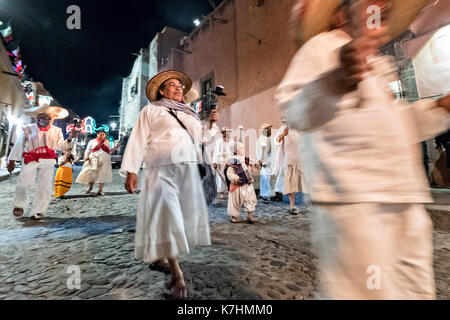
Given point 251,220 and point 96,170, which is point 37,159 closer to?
point 96,170

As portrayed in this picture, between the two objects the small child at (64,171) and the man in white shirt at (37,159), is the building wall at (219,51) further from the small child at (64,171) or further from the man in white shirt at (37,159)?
the man in white shirt at (37,159)

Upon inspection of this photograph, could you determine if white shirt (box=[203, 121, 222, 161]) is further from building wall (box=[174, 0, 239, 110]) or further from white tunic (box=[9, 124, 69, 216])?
building wall (box=[174, 0, 239, 110])

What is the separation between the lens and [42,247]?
288 centimetres

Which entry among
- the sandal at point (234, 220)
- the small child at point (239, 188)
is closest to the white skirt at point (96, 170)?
the small child at point (239, 188)

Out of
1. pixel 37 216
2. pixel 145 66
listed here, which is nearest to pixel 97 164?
pixel 37 216

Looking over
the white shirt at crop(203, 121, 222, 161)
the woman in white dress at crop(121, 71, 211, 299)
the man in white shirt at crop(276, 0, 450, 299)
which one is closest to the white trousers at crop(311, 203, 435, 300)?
the man in white shirt at crop(276, 0, 450, 299)

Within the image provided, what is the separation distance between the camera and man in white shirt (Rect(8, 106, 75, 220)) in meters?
4.27

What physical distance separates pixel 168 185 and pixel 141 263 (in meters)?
1.06

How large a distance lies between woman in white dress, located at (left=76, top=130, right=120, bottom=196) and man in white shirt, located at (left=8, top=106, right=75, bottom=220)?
2343 millimetres

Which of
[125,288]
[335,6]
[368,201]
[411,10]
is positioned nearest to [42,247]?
[125,288]

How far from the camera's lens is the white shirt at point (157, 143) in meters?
2.09

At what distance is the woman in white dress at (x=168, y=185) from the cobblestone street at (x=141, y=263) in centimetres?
32

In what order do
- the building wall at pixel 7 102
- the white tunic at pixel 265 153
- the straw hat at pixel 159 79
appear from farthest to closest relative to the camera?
the building wall at pixel 7 102 < the white tunic at pixel 265 153 < the straw hat at pixel 159 79
